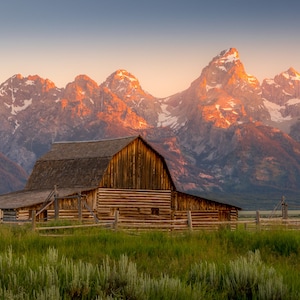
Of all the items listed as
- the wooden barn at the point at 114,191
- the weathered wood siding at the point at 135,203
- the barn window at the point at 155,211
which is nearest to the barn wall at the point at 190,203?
the wooden barn at the point at 114,191

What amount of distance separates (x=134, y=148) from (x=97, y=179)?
12.4ft

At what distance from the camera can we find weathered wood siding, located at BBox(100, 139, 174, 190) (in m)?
→ 44.1

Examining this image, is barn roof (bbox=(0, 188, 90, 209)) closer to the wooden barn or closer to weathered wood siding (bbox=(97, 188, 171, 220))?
the wooden barn

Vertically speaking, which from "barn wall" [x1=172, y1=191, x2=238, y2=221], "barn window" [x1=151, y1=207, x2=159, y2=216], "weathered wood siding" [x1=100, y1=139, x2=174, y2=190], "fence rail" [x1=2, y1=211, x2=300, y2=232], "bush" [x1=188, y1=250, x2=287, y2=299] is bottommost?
"bush" [x1=188, y1=250, x2=287, y2=299]

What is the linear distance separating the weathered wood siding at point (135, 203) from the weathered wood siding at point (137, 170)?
436 millimetres

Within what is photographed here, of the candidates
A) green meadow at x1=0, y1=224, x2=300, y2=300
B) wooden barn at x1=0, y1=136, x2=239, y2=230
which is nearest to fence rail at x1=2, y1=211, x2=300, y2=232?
wooden barn at x1=0, y1=136, x2=239, y2=230

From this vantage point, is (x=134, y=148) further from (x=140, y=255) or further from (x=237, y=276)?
(x=237, y=276)

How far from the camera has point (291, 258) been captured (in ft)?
53.0

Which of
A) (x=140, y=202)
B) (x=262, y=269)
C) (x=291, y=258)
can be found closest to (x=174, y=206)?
(x=140, y=202)

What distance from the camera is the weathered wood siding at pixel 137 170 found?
1735 inches

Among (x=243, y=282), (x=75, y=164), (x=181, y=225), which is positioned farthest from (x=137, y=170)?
(x=243, y=282)

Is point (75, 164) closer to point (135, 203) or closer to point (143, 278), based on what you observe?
point (135, 203)

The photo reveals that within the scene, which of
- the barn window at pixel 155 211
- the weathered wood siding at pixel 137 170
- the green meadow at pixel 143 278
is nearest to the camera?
the green meadow at pixel 143 278

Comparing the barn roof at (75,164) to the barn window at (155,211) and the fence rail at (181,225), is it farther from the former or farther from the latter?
the barn window at (155,211)
